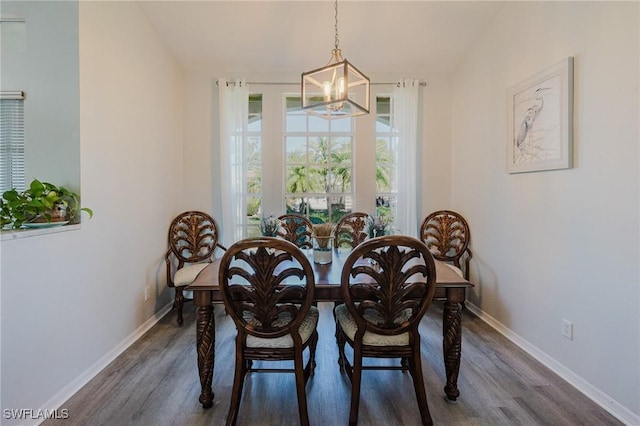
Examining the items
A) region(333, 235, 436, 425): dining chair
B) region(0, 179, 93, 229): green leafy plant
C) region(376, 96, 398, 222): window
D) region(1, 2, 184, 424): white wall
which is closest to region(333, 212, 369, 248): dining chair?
region(376, 96, 398, 222): window

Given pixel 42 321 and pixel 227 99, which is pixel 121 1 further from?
pixel 42 321

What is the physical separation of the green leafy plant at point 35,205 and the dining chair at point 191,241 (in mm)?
1262

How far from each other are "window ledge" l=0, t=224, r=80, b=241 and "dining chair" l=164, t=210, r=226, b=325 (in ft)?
4.05

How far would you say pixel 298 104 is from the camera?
3543 mm

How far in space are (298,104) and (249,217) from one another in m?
1.55

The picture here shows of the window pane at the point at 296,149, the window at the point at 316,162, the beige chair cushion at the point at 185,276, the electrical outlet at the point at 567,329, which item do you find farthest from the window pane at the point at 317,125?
the electrical outlet at the point at 567,329

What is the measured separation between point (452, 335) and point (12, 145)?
3103mm

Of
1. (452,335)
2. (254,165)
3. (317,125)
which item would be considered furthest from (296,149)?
(452,335)

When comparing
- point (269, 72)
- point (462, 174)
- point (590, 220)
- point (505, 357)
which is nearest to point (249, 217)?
point (269, 72)

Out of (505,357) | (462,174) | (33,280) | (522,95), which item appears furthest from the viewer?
(462,174)

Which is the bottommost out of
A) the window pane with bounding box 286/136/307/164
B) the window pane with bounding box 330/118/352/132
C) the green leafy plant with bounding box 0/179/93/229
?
the green leafy plant with bounding box 0/179/93/229

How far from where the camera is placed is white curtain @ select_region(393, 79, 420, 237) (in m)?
3.36

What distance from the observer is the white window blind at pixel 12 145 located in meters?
1.88

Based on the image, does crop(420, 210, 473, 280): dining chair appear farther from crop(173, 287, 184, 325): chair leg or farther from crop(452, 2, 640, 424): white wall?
crop(173, 287, 184, 325): chair leg
